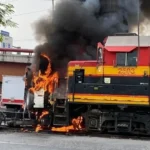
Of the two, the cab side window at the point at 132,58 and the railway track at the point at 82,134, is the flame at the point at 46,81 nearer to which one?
the railway track at the point at 82,134

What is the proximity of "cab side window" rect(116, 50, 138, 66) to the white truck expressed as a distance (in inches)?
184

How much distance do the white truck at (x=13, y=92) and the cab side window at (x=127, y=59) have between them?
469 cm

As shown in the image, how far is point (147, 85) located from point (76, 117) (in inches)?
118

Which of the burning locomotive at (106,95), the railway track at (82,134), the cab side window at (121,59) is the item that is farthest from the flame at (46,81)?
the cab side window at (121,59)

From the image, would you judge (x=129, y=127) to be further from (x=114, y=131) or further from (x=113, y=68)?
(x=113, y=68)

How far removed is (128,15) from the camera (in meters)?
19.6

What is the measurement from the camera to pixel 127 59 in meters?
14.4

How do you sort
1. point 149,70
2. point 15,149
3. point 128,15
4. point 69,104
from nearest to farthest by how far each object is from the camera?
point 15,149, point 149,70, point 69,104, point 128,15

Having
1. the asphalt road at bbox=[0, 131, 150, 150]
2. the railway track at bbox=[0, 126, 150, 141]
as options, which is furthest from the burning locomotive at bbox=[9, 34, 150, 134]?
the asphalt road at bbox=[0, 131, 150, 150]

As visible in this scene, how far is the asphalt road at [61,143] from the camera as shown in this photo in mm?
11352

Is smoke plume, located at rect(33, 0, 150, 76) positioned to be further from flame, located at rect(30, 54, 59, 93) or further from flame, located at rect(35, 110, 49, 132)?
flame, located at rect(35, 110, 49, 132)

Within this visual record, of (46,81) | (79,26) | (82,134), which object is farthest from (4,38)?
(79,26)

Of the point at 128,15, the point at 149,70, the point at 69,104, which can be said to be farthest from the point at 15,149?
the point at 128,15

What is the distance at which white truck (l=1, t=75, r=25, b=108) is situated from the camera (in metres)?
17.4
